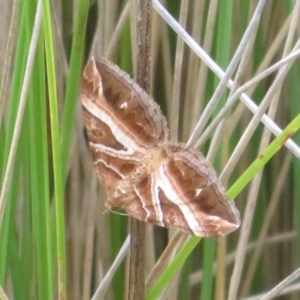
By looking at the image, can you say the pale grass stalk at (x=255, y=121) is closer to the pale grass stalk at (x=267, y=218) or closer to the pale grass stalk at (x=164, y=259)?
the pale grass stalk at (x=164, y=259)

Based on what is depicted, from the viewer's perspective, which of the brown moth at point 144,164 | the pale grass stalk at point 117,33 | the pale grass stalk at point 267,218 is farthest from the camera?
the pale grass stalk at point 267,218

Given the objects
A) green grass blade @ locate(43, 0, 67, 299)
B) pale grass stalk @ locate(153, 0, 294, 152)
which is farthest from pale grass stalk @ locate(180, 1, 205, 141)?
green grass blade @ locate(43, 0, 67, 299)

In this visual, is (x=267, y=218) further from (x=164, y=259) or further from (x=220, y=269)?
(x=164, y=259)

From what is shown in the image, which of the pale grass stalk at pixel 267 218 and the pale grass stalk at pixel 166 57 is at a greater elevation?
the pale grass stalk at pixel 166 57

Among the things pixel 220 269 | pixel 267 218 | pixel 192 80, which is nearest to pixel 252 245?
pixel 267 218

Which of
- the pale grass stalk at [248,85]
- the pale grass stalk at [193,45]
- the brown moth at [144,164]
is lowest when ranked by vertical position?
the brown moth at [144,164]

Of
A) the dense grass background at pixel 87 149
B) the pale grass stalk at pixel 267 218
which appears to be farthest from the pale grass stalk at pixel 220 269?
the pale grass stalk at pixel 267 218

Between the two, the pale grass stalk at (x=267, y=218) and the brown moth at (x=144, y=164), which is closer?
the brown moth at (x=144, y=164)
